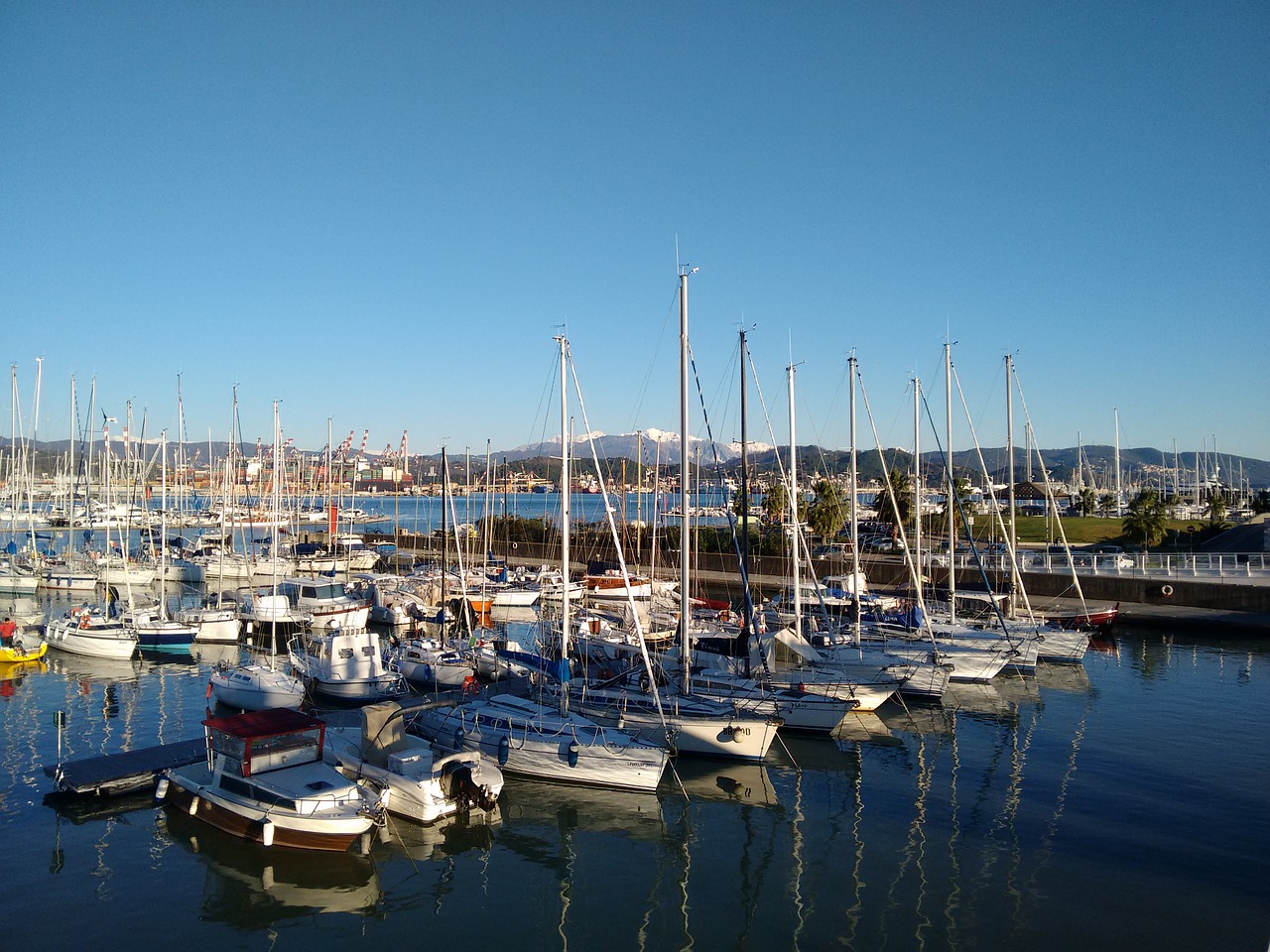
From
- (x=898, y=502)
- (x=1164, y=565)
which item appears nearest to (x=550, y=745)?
(x=1164, y=565)

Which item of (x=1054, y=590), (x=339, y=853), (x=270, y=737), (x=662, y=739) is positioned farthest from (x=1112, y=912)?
(x=1054, y=590)

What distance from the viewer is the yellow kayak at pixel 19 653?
33.0m

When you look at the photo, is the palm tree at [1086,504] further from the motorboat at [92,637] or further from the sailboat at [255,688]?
the motorboat at [92,637]

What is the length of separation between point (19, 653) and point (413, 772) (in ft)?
80.3

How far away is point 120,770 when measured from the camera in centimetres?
1981

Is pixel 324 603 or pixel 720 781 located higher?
pixel 324 603

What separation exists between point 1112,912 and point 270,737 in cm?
1626

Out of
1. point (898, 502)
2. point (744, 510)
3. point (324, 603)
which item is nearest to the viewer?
point (744, 510)

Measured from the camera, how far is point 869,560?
58.7 m

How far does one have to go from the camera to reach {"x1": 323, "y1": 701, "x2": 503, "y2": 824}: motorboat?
718 inches

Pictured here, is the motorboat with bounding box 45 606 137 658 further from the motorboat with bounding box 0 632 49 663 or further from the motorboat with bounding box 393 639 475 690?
the motorboat with bounding box 393 639 475 690

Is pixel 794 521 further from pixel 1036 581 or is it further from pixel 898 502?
pixel 898 502

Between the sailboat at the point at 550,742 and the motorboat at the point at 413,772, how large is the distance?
1500 mm

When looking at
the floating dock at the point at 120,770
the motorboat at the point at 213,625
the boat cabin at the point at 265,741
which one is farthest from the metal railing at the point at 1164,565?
the motorboat at the point at 213,625
